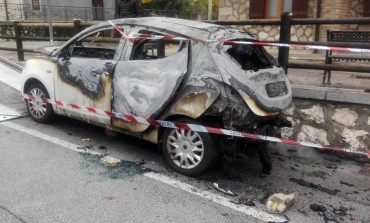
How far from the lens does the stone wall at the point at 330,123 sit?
5262mm

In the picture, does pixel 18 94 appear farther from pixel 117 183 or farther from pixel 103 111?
pixel 117 183

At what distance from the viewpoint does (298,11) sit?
11.6m

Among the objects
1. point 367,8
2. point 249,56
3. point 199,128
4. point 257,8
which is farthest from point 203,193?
point 367,8

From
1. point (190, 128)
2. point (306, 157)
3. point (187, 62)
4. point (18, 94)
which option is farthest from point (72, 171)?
point (18, 94)

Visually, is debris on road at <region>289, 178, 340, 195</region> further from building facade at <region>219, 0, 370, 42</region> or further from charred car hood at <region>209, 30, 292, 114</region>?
building facade at <region>219, 0, 370, 42</region>

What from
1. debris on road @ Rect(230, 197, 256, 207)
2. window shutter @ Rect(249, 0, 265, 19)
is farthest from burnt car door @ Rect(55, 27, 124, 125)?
window shutter @ Rect(249, 0, 265, 19)

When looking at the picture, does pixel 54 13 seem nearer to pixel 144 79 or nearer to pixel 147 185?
pixel 144 79

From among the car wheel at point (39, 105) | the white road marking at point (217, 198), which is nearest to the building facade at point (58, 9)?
the car wheel at point (39, 105)

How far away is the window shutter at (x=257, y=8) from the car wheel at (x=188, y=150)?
8.91 m

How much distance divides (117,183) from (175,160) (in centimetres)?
73

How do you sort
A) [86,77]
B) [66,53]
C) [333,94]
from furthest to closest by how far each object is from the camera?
[66,53] → [333,94] → [86,77]

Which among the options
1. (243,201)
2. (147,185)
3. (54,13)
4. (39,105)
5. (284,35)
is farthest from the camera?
(54,13)

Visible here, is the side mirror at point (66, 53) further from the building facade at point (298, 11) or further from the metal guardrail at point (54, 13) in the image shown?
the metal guardrail at point (54, 13)

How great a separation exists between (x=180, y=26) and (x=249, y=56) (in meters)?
0.90
